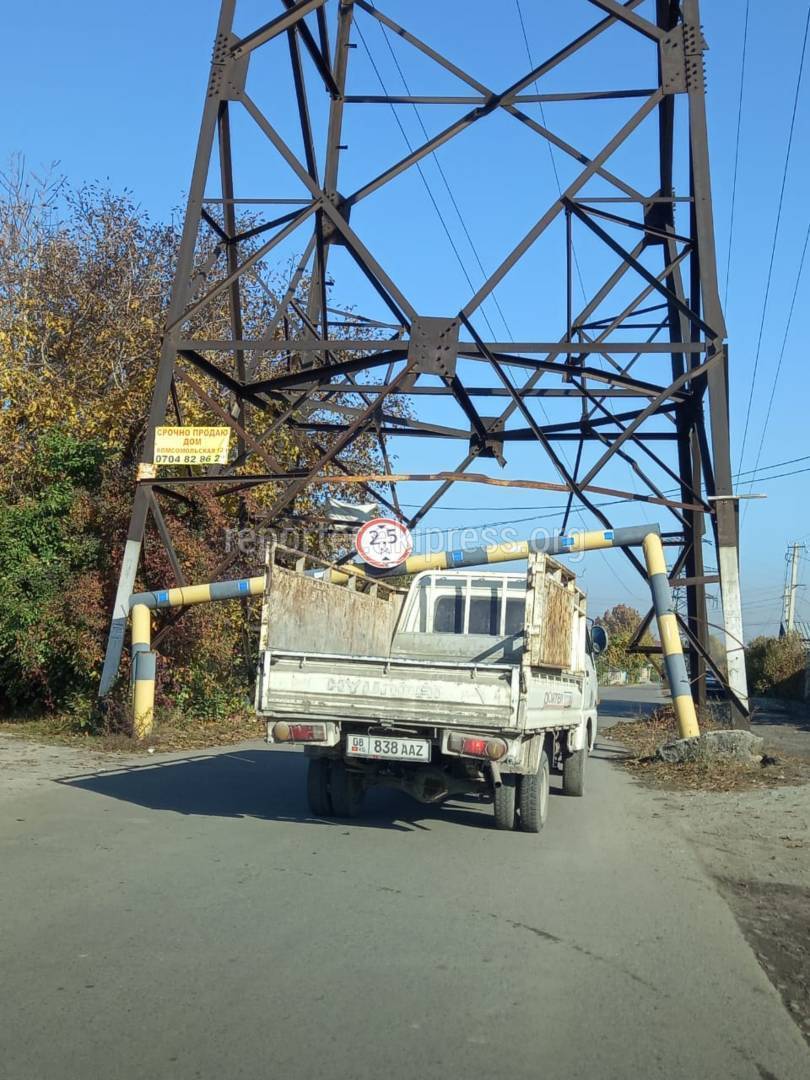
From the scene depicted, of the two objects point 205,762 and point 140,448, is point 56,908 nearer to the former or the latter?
point 205,762

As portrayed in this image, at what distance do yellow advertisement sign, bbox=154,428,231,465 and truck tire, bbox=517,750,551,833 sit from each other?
8.22m

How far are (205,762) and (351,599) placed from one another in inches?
178

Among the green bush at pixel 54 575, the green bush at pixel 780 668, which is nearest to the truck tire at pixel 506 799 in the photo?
the green bush at pixel 54 575

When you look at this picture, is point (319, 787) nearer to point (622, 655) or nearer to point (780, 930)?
point (780, 930)

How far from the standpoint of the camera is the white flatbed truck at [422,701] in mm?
9047

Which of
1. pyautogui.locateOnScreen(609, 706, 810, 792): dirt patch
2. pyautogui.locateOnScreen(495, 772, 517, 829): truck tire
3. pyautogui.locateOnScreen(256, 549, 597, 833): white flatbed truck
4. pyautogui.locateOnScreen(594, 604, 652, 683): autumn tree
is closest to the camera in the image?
pyautogui.locateOnScreen(256, 549, 597, 833): white flatbed truck

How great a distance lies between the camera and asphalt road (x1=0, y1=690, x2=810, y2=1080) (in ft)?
14.3

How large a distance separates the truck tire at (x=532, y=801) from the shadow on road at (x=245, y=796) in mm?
525

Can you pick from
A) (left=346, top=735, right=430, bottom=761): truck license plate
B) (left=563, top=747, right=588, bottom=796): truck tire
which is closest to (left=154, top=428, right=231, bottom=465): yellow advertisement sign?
(left=563, top=747, right=588, bottom=796): truck tire

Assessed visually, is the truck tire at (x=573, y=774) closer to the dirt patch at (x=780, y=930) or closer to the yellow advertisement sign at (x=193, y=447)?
the dirt patch at (x=780, y=930)

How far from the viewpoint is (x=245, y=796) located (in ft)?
39.1

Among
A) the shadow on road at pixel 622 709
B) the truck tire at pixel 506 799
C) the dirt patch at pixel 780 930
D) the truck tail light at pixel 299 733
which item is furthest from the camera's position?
the shadow on road at pixel 622 709

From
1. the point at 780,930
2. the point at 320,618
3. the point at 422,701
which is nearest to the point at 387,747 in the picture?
the point at 422,701

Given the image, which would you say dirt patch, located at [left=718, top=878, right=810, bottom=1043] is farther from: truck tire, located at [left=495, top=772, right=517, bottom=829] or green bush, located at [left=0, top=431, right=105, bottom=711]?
green bush, located at [left=0, top=431, right=105, bottom=711]
